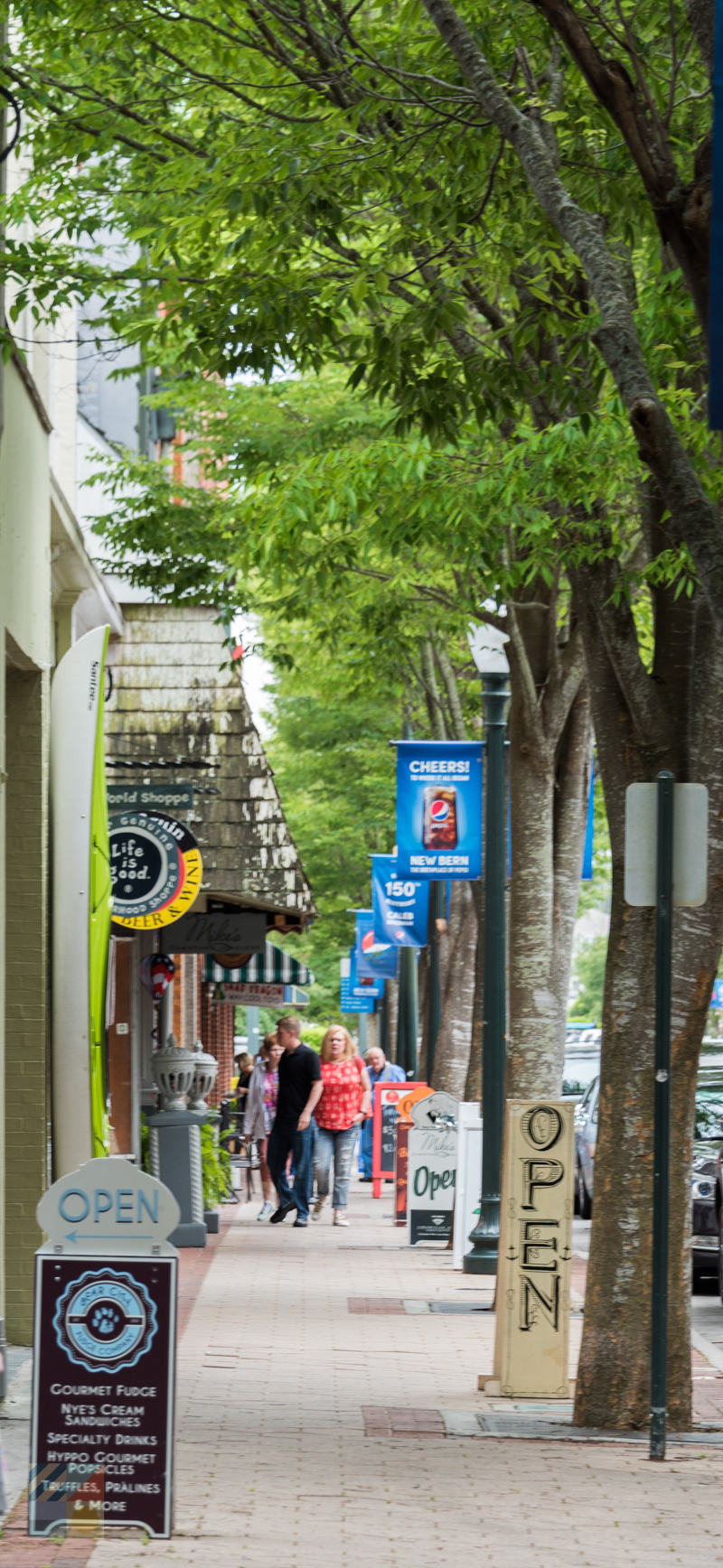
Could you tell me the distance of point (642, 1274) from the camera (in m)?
8.38

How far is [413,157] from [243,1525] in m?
6.10

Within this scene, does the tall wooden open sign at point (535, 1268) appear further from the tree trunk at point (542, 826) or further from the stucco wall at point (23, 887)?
the tree trunk at point (542, 826)

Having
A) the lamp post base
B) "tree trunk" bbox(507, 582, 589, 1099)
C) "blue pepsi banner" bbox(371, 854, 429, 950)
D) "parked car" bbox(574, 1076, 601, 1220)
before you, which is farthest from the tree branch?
"blue pepsi banner" bbox(371, 854, 429, 950)

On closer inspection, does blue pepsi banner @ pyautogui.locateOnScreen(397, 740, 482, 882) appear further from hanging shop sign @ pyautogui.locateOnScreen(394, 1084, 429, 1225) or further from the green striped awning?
the green striped awning

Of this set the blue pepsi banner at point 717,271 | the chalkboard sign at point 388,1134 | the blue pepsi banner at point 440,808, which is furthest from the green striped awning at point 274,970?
the blue pepsi banner at point 717,271

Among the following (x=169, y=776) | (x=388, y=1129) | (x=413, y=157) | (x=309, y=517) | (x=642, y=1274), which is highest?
(x=413, y=157)

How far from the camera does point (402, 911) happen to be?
26.1 meters

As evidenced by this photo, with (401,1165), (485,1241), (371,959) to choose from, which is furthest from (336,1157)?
(371,959)

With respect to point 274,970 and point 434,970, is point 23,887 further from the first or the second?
point 274,970

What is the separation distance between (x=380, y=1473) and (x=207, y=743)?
11.2 meters

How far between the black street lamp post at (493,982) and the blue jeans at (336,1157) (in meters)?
3.69

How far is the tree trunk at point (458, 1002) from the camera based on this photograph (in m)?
24.7

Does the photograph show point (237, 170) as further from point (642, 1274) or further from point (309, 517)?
point (642, 1274)

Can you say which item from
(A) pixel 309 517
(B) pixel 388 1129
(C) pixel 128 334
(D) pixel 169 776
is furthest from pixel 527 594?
(B) pixel 388 1129
